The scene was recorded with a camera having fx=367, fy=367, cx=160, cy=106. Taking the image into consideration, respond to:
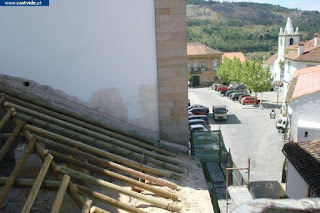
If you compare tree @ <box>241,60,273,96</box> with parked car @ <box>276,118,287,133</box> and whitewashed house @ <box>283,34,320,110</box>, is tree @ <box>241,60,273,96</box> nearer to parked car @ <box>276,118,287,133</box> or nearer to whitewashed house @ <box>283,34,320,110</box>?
whitewashed house @ <box>283,34,320,110</box>

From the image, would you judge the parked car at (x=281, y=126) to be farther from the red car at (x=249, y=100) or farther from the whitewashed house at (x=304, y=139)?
the red car at (x=249, y=100)

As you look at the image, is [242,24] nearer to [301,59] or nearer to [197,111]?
[301,59]

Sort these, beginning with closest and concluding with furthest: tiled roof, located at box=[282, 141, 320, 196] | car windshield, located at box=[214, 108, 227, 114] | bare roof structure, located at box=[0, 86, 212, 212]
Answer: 1. bare roof structure, located at box=[0, 86, 212, 212]
2. tiled roof, located at box=[282, 141, 320, 196]
3. car windshield, located at box=[214, 108, 227, 114]

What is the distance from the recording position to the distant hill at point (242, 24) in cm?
11529

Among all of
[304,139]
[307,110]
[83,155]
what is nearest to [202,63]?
[307,110]

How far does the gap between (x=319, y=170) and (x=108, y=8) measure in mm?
9266

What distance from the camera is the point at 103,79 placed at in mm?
9742

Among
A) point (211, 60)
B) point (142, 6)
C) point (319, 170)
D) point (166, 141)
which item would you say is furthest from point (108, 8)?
point (211, 60)

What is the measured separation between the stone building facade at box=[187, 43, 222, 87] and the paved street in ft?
70.1

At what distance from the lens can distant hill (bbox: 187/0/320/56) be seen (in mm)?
115287

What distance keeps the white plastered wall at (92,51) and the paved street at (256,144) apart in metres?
9.61

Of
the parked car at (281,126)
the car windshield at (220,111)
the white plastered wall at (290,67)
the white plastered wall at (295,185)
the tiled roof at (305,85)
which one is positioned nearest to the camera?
the white plastered wall at (295,185)

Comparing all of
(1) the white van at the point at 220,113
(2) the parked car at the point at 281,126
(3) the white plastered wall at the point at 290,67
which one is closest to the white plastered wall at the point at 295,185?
(2) the parked car at the point at 281,126

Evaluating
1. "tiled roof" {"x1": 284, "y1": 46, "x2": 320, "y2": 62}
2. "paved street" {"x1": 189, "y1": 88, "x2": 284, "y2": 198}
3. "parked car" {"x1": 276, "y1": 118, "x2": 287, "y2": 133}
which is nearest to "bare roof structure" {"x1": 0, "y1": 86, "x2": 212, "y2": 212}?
"paved street" {"x1": 189, "y1": 88, "x2": 284, "y2": 198}
